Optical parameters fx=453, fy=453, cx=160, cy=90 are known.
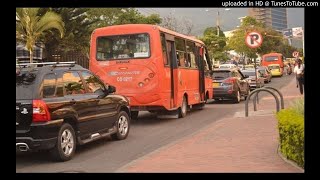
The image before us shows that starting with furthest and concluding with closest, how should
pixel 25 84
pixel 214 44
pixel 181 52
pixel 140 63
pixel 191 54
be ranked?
pixel 214 44 → pixel 191 54 → pixel 181 52 → pixel 140 63 → pixel 25 84

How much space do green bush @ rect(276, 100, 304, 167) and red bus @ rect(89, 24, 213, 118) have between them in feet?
18.9

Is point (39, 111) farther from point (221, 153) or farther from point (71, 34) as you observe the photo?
point (71, 34)

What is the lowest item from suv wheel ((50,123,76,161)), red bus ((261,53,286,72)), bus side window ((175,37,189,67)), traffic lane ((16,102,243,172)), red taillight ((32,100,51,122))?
traffic lane ((16,102,243,172))

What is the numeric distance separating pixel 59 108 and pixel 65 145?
758mm

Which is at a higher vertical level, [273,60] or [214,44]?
[214,44]

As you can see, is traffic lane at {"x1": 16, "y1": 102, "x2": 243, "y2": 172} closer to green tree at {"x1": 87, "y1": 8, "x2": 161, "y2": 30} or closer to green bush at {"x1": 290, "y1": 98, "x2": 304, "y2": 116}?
green bush at {"x1": 290, "y1": 98, "x2": 304, "y2": 116}

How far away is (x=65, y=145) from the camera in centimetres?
854

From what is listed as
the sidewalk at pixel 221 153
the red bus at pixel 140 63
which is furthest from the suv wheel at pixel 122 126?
the red bus at pixel 140 63

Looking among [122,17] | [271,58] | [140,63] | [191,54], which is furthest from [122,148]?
[271,58]

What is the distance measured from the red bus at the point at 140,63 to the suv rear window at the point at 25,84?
17.7 ft

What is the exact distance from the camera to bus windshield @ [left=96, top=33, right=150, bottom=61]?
13.6 meters

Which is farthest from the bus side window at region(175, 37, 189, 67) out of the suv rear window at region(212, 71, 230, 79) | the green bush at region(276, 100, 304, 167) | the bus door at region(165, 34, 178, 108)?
the green bush at region(276, 100, 304, 167)

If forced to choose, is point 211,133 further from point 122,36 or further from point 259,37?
point 259,37
